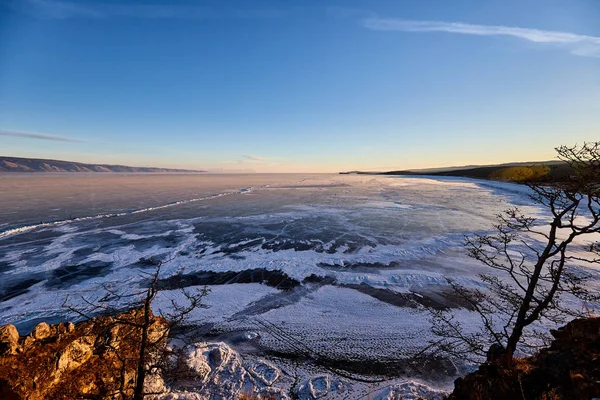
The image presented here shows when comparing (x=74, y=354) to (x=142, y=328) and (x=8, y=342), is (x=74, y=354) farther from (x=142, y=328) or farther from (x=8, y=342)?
(x=142, y=328)

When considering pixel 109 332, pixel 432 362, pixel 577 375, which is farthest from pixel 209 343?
pixel 577 375

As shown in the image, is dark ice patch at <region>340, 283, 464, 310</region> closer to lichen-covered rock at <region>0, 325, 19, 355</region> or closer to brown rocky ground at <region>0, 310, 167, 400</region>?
brown rocky ground at <region>0, 310, 167, 400</region>

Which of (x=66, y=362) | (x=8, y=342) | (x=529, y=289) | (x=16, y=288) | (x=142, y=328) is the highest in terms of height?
(x=529, y=289)

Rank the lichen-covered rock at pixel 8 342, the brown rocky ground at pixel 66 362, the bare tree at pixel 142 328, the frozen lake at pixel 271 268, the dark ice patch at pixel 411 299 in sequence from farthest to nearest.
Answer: the dark ice patch at pixel 411 299
the frozen lake at pixel 271 268
the lichen-covered rock at pixel 8 342
the brown rocky ground at pixel 66 362
the bare tree at pixel 142 328

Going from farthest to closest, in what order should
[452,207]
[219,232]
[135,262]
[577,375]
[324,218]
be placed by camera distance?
[452,207], [324,218], [219,232], [135,262], [577,375]

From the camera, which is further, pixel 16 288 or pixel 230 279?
pixel 230 279

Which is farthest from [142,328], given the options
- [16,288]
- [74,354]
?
[16,288]

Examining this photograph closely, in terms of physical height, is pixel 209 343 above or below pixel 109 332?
below

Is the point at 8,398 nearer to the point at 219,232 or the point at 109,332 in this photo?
the point at 109,332

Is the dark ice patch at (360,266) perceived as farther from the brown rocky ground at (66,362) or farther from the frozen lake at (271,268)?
the brown rocky ground at (66,362)

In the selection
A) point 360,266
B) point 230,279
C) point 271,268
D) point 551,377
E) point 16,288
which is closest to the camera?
point 551,377

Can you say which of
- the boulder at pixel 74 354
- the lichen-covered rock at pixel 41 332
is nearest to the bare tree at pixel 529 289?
the boulder at pixel 74 354
